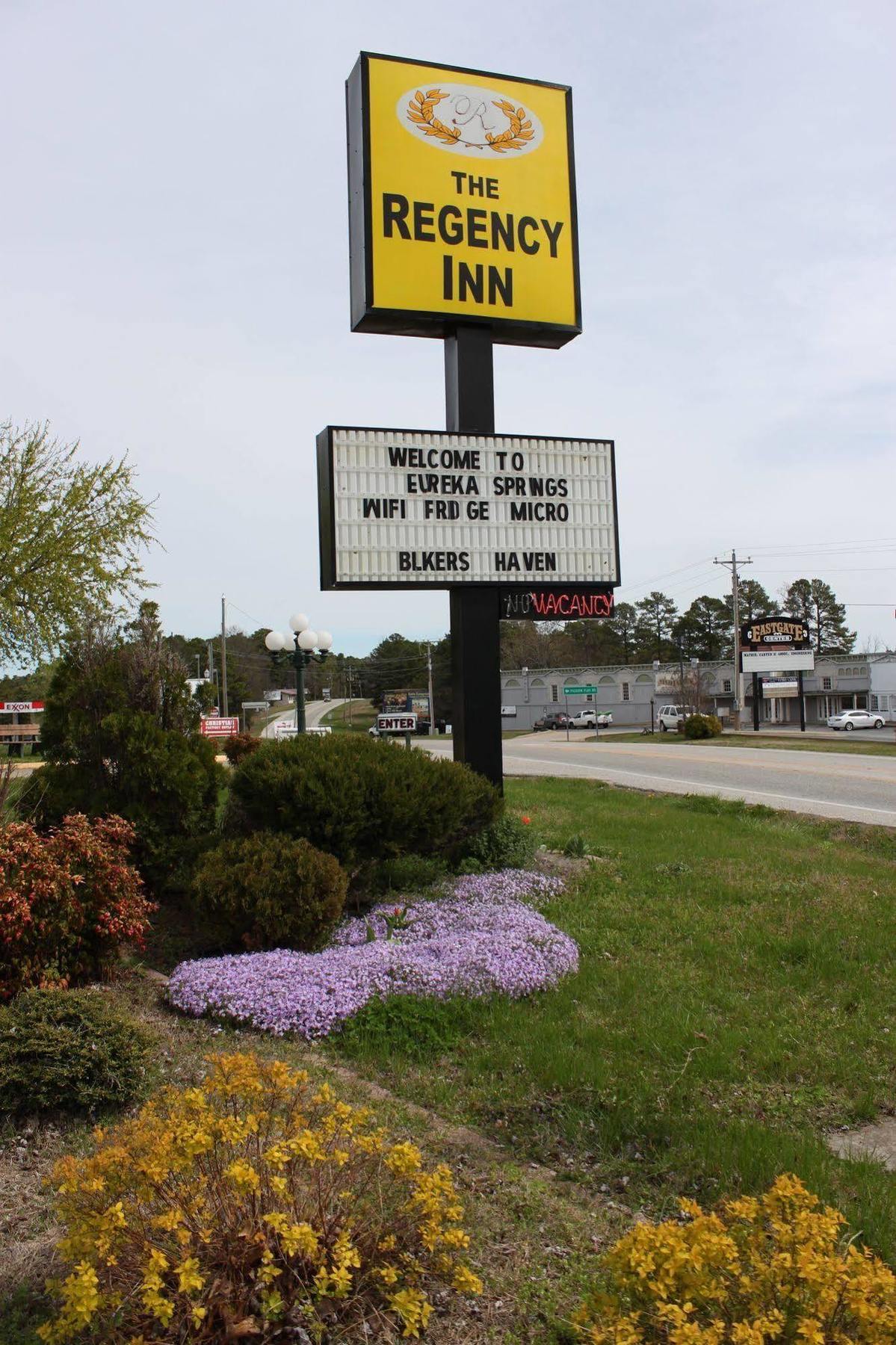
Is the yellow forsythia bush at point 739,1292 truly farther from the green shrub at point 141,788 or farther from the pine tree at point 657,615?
the pine tree at point 657,615

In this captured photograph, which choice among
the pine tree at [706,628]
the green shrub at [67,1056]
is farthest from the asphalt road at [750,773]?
the pine tree at [706,628]

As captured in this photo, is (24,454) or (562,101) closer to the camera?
(562,101)

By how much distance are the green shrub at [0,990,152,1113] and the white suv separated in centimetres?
5712

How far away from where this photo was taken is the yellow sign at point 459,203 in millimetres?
10414

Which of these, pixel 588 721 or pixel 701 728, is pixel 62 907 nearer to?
pixel 701 728

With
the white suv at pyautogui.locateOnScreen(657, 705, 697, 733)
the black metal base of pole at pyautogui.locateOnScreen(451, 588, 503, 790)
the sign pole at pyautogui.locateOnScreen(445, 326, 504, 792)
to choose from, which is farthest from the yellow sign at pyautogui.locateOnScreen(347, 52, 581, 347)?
the white suv at pyautogui.locateOnScreen(657, 705, 697, 733)

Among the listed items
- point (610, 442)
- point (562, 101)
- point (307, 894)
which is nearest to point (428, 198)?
point (562, 101)

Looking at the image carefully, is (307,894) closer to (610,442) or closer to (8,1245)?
(8,1245)

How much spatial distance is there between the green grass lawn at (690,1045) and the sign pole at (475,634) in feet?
5.76

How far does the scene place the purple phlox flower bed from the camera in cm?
575

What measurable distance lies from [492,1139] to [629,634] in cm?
11456

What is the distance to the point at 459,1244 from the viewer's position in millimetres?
2902

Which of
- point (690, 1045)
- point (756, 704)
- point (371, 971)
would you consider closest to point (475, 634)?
point (371, 971)

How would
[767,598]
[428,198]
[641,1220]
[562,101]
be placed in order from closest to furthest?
[641,1220] → [428,198] → [562,101] → [767,598]
